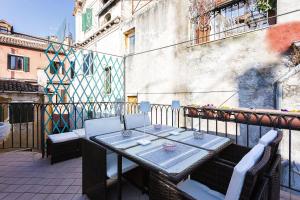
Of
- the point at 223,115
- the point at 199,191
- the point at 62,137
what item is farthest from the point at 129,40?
the point at 199,191

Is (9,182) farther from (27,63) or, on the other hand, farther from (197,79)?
(27,63)

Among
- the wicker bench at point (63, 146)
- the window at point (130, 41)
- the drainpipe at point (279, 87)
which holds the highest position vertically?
the window at point (130, 41)

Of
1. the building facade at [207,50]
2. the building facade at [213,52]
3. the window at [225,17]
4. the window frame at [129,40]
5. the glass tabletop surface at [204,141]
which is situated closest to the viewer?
the glass tabletop surface at [204,141]

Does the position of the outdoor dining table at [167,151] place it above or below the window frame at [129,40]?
below

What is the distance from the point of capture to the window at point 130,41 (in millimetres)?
6738

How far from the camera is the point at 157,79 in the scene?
5.49 metres

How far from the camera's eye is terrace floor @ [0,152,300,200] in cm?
204

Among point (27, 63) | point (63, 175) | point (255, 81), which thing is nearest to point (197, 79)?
point (255, 81)

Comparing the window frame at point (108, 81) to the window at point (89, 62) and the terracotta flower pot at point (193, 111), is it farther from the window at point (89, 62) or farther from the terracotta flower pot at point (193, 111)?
the terracotta flower pot at point (193, 111)

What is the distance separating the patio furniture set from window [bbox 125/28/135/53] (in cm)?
504

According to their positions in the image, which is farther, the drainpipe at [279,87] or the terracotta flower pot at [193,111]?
the terracotta flower pot at [193,111]

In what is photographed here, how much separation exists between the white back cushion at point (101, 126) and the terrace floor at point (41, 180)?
0.76m

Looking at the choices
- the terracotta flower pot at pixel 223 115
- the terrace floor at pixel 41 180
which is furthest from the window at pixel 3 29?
the terracotta flower pot at pixel 223 115

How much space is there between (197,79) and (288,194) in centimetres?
299
